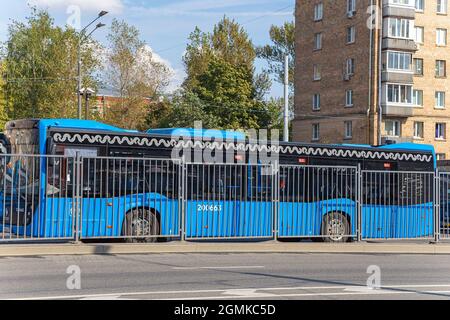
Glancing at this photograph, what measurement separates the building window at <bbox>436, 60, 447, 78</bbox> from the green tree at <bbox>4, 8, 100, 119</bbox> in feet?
95.5

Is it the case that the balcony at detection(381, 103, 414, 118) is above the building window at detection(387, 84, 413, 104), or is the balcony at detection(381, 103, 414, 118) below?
below

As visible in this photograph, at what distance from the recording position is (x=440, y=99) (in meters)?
62.0

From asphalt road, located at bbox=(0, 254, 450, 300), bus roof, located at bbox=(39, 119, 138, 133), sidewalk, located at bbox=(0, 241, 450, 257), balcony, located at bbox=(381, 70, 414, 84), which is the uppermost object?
balcony, located at bbox=(381, 70, 414, 84)

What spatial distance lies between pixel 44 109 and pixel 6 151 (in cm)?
3437

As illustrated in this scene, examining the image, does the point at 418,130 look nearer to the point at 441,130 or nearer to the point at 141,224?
the point at 441,130

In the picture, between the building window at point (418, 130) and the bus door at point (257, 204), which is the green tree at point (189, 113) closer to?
the building window at point (418, 130)

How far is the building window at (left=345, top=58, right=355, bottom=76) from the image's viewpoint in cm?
6222

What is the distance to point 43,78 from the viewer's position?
56656mm

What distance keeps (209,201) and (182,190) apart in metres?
1.28

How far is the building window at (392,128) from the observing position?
196 ft

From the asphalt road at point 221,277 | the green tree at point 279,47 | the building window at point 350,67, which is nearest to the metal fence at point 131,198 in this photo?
the asphalt road at point 221,277

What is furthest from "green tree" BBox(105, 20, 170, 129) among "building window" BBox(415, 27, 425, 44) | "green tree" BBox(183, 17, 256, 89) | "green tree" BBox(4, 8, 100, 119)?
"building window" BBox(415, 27, 425, 44)

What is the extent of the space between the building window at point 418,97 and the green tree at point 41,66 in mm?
26485

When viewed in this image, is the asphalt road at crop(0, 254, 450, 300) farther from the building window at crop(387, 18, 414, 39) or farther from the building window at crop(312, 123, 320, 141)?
the building window at crop(312, 123, 320, 141)
